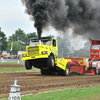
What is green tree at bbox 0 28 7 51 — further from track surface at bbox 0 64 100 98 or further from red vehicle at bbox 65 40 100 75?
track surface at bbox 0 64 100 98

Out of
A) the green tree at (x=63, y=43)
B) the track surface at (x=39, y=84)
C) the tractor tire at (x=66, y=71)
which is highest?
the green tree at (x=63, y=43)

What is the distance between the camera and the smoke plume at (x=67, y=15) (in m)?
16.1

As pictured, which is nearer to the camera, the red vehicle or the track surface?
the track surface

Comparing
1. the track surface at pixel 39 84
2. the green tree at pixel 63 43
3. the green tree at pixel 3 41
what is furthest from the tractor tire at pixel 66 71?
the green tree at pixel 3 41

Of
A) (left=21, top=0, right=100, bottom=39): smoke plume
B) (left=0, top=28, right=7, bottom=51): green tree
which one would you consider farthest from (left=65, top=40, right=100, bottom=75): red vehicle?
(left=0, top=28, right=7, bottom=51): green tree

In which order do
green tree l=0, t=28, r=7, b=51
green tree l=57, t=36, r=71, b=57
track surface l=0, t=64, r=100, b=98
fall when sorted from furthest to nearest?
green tree l=0, t=28, r=7, b=51 → green tree l=57, t=36, r=71, b=57 → track surface l=0, t=64, r=100, b=98

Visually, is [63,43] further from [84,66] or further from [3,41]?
[3,41]

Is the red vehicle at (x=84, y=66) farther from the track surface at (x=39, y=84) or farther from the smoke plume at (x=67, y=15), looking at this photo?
the track surface at (x=39, y=84)

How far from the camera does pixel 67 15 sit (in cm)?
1845

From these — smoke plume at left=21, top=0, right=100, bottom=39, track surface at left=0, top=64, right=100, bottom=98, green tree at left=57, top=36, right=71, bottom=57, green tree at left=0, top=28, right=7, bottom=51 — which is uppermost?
green tree at left=0, top=28, right=7, bottom=51

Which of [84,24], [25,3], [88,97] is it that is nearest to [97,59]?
[84,24]

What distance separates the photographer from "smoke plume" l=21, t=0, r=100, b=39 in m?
16.1

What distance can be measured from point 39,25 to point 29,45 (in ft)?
6.38

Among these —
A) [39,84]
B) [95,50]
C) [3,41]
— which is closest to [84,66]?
[95,50]
